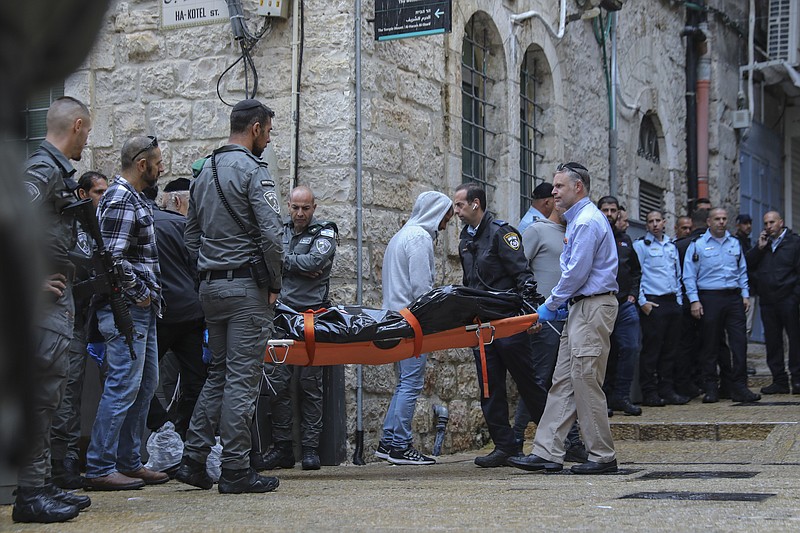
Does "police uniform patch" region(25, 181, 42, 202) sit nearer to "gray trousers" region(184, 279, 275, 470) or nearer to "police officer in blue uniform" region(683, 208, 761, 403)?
"gray trousers" region(184, 279, 275, 470)

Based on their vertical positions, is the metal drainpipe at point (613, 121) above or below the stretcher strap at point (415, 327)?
above

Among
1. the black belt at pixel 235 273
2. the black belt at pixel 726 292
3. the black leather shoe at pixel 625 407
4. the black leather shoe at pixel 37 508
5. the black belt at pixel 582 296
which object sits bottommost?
the black leather shoe at pixel 37 508

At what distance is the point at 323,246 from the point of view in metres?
7.73

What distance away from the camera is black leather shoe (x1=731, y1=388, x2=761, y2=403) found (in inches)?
456

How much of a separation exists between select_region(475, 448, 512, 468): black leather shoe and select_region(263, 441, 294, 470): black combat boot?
1.37 metres

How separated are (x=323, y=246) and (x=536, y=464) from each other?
212cm

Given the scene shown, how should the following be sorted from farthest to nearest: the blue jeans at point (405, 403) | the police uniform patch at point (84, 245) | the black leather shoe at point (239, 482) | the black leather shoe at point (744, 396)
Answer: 1. the black leather shoe at point (744, 396)
2. the blue jeans at point (405, 403)
3. the police uniform patch at point (84, 245)
4. the black leather shoe at point (239, 482)

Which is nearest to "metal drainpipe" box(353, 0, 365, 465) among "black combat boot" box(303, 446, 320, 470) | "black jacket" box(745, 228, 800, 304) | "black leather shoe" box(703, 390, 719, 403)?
"black combat boot" box(303, 446, 320, 470)

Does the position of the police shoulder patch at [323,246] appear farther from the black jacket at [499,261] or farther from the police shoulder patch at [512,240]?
the police shoulder patch at [512,240]

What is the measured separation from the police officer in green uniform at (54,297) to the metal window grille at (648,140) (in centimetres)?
1113

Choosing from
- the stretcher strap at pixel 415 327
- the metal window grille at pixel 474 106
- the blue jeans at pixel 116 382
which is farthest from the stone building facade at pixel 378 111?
the blue jeans at pixel 116 382

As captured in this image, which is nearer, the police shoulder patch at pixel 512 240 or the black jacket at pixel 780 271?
the police shoulder patch at pixel 512 240

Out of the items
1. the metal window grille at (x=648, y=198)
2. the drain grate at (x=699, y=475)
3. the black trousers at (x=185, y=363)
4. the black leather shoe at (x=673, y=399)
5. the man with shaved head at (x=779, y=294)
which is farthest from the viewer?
the metal window grille at (x=648, y=198)

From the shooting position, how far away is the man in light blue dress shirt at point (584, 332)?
6.75 metres
